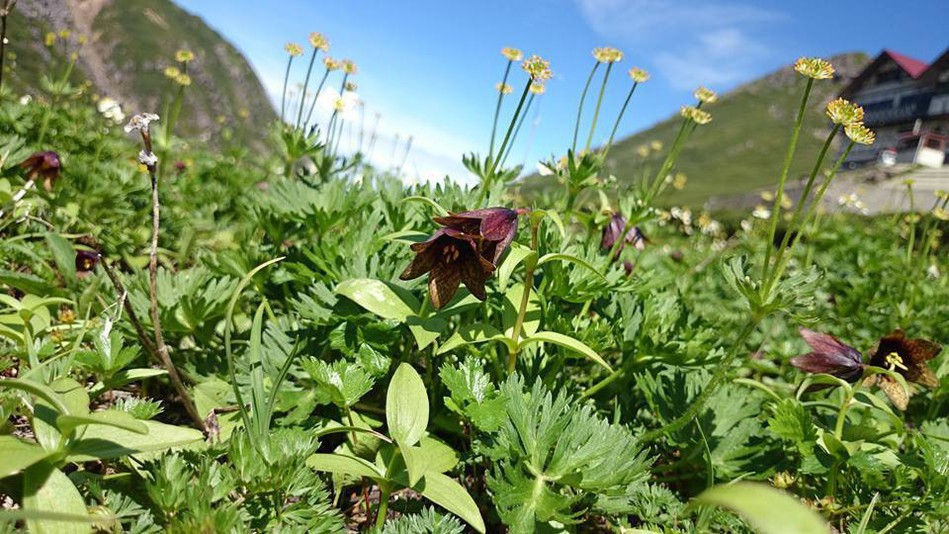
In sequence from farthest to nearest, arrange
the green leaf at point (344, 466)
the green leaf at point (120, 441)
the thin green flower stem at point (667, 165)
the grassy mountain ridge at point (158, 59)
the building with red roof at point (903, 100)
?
the grassy mountain ridge at point (158, 59)
the building with red roof at point (903, 100)
the thin green flower stem at point (667, 165)
the green leaf at point (344, 466)
the green leaf at point (120, 441)

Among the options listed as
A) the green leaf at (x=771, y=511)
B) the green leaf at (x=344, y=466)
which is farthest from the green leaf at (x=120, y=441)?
the green leaf at (x=771, y=511)

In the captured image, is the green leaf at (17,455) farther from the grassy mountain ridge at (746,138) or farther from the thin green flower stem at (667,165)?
the grassy mountain ridge at (746,138)

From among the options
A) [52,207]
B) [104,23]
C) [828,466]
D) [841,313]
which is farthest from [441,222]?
[104,23]

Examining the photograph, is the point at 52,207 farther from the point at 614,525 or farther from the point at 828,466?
the point at 828,466

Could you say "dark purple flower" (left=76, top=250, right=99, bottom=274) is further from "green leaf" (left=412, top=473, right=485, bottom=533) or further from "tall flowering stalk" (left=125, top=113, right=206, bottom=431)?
"green leaf" (left=412, top=473, right=485, bottom=533)

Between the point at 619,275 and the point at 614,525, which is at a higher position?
the point at 619,275

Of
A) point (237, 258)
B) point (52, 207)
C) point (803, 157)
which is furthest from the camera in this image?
point (803, 157)

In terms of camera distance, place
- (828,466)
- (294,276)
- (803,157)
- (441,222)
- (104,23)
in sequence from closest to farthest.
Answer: (441,222) < (828,466) < (294,276) < (104,23) < (803,157)
